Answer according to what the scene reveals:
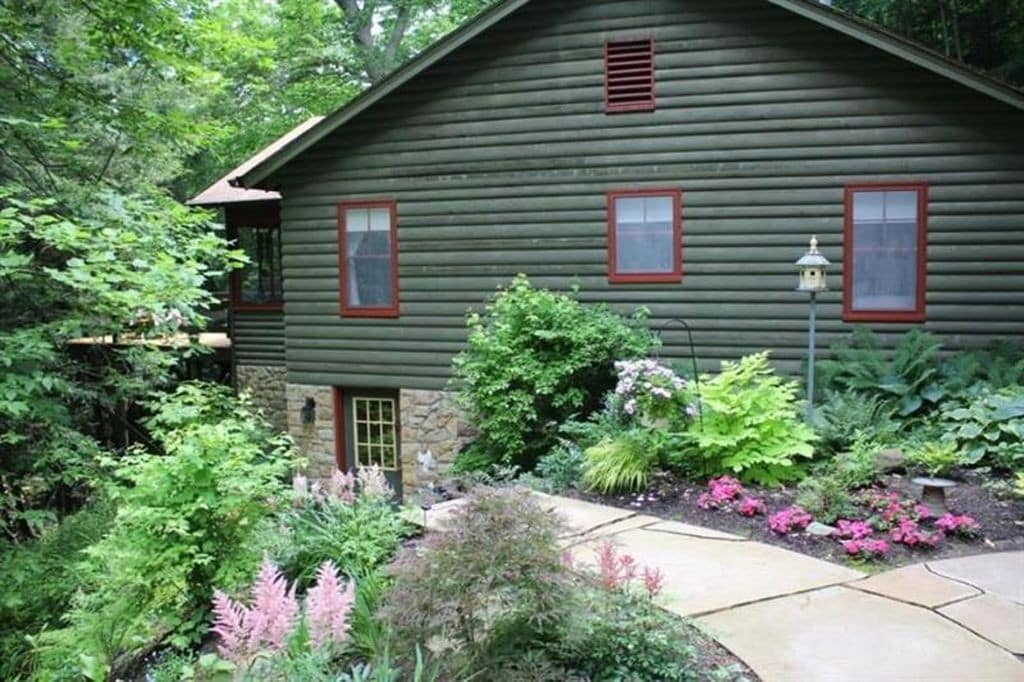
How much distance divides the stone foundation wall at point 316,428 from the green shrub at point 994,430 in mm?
7628

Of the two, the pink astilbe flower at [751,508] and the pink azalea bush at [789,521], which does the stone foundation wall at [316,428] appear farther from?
the pink azalea bush at [789,521]

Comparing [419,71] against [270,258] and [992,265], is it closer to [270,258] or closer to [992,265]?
[270,258]

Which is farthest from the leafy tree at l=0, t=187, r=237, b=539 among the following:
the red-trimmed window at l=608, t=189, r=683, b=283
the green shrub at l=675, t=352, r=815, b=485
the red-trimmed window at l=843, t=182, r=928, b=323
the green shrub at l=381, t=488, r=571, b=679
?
the red-trimmed window at l=843, t=182, r=928, b=323

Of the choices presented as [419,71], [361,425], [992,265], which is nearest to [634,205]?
[419,71]

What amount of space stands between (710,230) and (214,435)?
6.53 metres

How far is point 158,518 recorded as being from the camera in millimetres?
3779

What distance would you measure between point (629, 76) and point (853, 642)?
7363mm

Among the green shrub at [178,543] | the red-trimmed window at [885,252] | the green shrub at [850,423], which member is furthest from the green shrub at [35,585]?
Answer: the red-trimmed window at [885,252]

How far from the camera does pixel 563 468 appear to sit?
660 cm

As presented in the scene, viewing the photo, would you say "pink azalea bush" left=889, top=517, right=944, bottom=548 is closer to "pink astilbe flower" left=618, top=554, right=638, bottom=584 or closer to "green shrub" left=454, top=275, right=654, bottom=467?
"pink astilbe flower" left=618, top=554, right=638, bottom=584

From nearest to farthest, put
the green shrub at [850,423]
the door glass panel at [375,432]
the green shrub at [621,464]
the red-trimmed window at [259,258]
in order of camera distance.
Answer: the green shrub at [621,464] < the green shrub at [850,423] < the door glass panel at [375,432] < the red-trimmed window at [259,258]

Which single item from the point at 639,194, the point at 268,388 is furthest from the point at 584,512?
the point at 268,388

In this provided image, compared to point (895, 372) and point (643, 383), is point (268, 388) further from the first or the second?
point (895, 372)

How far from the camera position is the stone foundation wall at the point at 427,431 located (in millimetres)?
10484
